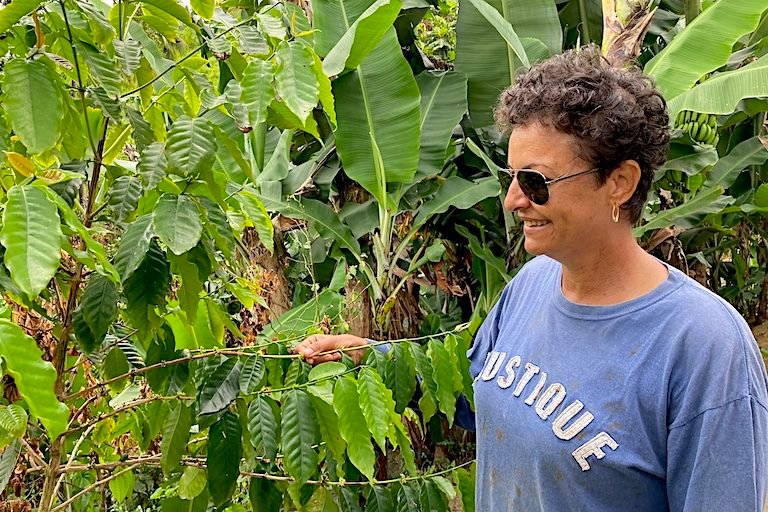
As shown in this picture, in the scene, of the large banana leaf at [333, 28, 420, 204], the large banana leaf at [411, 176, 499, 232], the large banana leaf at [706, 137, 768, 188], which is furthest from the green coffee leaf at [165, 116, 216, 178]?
the large banana leaf at [706, 137, 768, 188]

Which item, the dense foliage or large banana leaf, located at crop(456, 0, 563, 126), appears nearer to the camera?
the dense foliage

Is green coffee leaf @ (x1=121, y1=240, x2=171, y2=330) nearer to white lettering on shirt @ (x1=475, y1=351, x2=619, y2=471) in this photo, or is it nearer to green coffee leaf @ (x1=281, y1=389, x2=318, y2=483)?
green coffee leaf @ (x1=281, y1=389, x2=318, y2=483)

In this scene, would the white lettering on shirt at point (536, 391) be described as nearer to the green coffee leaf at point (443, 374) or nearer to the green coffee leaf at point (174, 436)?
the green coffee leaf at point (443, 374)

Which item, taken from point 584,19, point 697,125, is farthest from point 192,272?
point 584,19

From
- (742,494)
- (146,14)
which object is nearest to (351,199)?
(146,14)

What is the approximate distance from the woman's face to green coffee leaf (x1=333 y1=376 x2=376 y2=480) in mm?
391

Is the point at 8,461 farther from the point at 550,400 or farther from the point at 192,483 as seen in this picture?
the point at 550,400

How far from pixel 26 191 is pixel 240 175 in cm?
206

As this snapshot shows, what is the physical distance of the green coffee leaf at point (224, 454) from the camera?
4.18ft

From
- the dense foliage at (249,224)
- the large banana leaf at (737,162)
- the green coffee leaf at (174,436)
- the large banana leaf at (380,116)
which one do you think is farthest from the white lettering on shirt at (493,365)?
the large banana leaf at (737,162)

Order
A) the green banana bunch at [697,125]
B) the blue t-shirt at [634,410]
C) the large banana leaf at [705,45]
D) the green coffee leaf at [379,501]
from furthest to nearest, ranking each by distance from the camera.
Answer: the green banana bunch at [697,125], the large banana leaf at [705,45], the green coffee leaf at [379,501], the blue t-shirt at [634,410]

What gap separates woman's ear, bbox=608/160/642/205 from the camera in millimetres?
1232

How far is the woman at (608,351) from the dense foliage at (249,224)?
0.87ft

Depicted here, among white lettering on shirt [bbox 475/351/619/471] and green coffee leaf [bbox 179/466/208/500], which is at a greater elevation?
white lettering on shirt [bbox 475/351/619/471]
